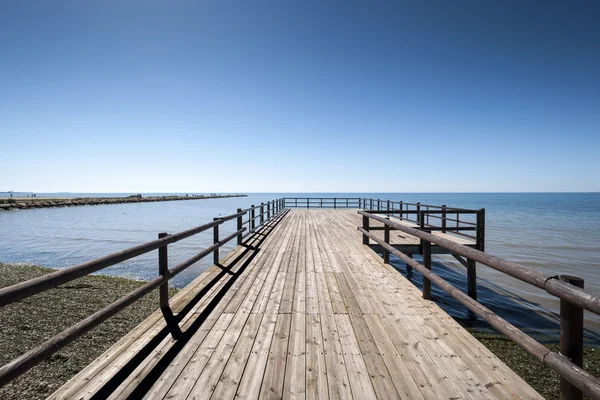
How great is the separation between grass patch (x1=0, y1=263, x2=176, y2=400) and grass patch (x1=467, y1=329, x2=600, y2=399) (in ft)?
23.8

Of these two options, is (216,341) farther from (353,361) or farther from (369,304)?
(369,304)

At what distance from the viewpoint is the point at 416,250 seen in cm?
879

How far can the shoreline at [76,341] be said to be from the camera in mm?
4062

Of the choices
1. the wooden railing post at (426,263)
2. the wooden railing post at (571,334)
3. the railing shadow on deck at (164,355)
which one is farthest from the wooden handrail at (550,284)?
the railing shadow on deck at (164,355)

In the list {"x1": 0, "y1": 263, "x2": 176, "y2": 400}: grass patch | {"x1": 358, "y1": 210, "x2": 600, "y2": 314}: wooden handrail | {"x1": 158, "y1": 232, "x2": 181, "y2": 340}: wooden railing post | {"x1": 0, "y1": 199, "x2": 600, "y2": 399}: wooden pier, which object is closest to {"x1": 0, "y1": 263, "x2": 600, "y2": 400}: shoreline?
{"x1": 0, "y1": 263, "x2": 176, "y2": 400}: grass patch

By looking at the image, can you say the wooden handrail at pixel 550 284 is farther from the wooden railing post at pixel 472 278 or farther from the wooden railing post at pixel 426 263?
the wooden railing post at pixel 472 278

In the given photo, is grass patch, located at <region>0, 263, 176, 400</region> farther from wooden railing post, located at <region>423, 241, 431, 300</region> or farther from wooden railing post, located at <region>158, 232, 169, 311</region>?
wooden railing post, located at <region>423, 241, 431, 300</region>

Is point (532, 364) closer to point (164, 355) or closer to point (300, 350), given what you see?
point (300, 350)

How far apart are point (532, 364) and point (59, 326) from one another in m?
9.41

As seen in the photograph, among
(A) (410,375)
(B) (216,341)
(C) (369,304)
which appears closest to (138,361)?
(B) (216,341)

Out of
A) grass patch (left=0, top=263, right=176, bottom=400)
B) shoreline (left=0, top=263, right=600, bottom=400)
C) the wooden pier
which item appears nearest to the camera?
the wooden pier

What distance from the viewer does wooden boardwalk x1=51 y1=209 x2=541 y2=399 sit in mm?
2342

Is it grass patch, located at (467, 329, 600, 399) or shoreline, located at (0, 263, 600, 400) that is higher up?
shoreline, located at (0, 263, 600, 400)

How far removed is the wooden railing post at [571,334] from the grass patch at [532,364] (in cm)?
332
